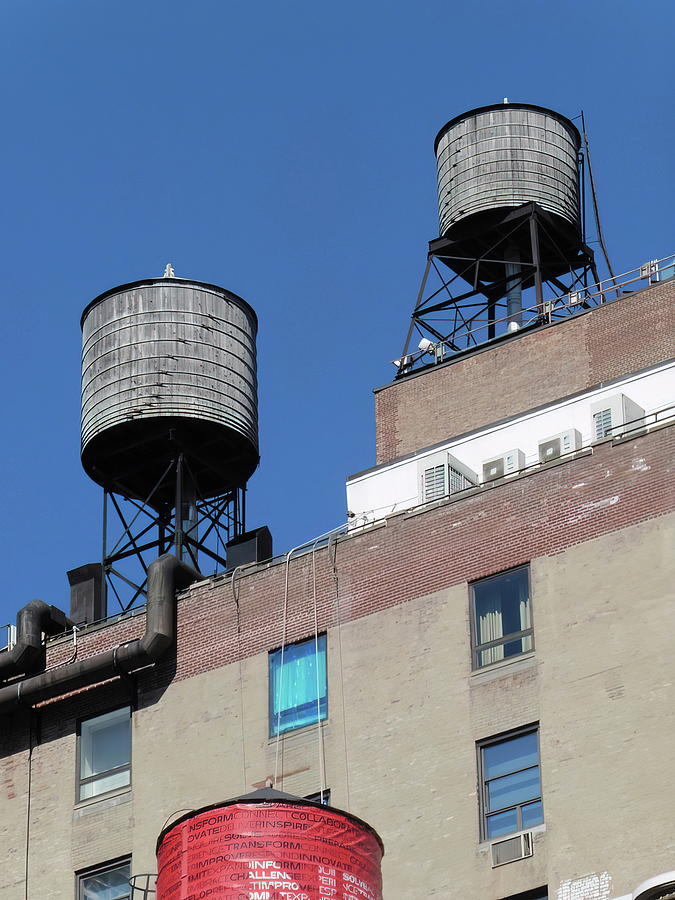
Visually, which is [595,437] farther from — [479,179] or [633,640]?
[479,179]

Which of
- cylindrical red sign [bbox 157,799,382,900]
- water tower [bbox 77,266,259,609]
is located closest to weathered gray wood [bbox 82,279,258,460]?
water tower [bbox 77,266,259,609]

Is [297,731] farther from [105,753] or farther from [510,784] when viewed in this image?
[510,784]

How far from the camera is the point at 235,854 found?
41.3 m

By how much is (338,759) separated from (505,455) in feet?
34.7

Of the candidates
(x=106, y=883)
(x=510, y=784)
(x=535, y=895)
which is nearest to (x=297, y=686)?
(x=106, y=883)

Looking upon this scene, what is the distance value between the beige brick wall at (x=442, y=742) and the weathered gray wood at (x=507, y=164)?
20.3 m

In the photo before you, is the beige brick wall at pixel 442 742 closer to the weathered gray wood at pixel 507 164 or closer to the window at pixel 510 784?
the window at pixel 510 784

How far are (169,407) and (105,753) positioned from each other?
11180mm

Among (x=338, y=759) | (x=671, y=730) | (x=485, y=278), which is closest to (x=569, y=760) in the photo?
(x=671, y=730)

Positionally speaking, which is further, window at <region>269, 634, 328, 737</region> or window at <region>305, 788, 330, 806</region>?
window at <region>269, 634, 328, 737</region>

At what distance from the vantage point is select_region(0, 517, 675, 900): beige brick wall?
44.4 meters

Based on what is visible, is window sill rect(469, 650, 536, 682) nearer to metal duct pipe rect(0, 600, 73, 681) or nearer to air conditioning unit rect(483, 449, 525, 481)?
air conditioning unit rect(483, 449, 525, 481)

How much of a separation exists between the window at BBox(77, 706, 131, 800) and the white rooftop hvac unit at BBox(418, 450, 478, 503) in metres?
8.87

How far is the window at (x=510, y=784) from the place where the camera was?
4550 cm
